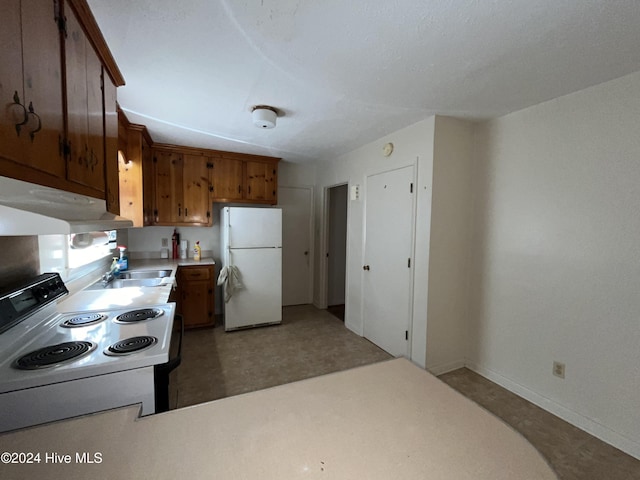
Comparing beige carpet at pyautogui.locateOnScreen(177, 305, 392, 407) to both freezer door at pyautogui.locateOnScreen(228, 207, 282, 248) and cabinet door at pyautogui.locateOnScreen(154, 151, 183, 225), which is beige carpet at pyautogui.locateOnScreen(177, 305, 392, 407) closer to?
freezer door at pyautogui.locateOnScreen(228, 207, 282, 248)

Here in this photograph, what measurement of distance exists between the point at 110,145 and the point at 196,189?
2082mm

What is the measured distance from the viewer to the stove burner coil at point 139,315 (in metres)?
1.54

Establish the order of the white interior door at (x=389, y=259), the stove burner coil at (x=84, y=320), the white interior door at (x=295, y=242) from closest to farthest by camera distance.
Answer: the stove burner coil at (x=84, y=320), the white interior door at (x=389, y=259), the white interior door at (x=295, y=242)

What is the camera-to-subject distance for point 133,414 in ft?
2.58

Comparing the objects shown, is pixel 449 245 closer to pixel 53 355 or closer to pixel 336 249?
pixel 336 249

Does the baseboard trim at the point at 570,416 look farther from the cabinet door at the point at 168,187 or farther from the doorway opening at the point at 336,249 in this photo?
the cabinet door at the point at 168,187

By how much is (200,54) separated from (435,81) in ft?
4.63

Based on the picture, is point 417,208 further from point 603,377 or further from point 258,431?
point 258,431

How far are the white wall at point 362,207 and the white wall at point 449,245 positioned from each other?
0.07m

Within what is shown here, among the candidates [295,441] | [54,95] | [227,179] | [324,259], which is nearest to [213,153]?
[227,179]

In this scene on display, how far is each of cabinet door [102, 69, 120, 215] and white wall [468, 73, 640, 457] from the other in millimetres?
2802

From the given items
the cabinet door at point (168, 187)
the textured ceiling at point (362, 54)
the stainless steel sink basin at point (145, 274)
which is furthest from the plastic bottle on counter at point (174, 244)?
the textured ceiling at point (362, 54)

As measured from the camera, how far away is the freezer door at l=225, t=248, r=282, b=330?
11.5 feet

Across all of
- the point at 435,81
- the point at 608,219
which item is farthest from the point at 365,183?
the point at 608,219
